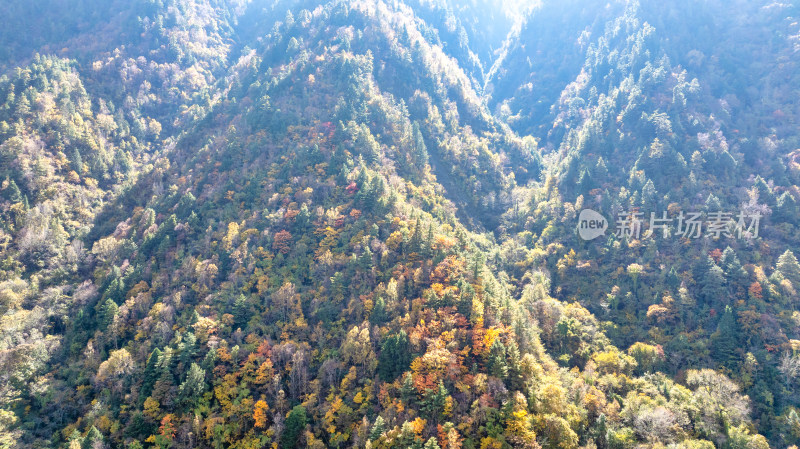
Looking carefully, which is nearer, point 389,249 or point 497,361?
point 497,361

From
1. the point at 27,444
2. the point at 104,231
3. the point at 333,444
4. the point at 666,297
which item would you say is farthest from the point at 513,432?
the point at 104,231

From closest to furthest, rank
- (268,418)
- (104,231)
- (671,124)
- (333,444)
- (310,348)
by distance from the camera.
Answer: (333,444) < (268,418) < (310,348) < (104,231) < (671,124)

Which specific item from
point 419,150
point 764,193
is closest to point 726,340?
point 764,193

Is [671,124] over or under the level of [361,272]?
over

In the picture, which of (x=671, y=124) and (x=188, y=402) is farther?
(x=671, y=124)

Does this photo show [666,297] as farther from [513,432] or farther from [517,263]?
[513,432]

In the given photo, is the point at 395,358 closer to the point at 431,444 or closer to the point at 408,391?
the point at 408,391

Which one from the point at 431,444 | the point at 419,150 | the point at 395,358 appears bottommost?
the point at 431,444

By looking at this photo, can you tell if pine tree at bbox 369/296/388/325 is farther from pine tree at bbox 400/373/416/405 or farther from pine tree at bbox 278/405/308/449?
pine tree at bbox 278/405/308/449
